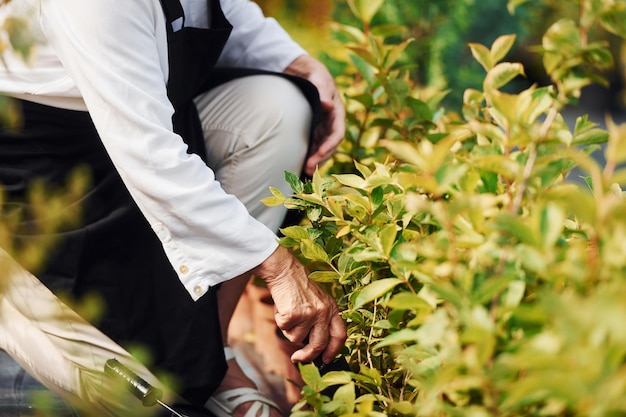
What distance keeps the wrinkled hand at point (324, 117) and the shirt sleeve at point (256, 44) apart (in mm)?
56

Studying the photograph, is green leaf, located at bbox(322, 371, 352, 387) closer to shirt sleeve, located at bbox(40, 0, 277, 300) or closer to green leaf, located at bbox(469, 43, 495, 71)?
shirt sleeve, located at bbox(40, 0, 277, 300)

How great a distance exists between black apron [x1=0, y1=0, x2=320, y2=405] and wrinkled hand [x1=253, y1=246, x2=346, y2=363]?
0.76 feet

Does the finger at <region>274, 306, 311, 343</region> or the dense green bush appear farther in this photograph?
the finger at <region>274, 306, 311, 343</region>

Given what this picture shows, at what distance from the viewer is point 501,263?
3.19 ft

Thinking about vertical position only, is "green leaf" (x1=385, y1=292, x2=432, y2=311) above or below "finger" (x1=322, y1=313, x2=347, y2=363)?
above

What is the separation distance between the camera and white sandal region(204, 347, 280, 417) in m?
1.71

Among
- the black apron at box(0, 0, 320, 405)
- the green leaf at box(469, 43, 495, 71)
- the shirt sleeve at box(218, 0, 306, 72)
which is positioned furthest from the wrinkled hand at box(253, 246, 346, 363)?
the shirt sleeve at box(218, 0, 306, 72)

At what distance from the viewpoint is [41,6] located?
1.36 metres

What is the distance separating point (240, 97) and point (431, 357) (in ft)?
3.18

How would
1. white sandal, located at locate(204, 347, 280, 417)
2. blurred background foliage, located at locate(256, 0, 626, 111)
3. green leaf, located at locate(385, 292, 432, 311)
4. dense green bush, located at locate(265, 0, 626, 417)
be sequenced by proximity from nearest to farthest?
dense green bush, located at locate(265, 0, 626, 417)
green leaf, located at locate(385, 292, 432, 311)
white sandal, located at locate(204, 347, 280, 417)
blurred background foliage, located at locate(256, 0, 626, 111)

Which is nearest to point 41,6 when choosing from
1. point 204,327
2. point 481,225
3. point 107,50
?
point 107,50

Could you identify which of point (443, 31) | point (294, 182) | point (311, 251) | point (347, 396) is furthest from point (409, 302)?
point (443, 31)

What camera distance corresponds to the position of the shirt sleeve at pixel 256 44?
80.7 inches

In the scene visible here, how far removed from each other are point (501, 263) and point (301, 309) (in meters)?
0.54
